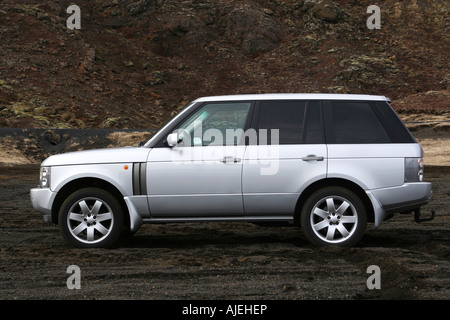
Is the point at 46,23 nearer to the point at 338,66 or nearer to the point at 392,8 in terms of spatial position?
the point at 338,66

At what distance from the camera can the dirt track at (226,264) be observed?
231 inches

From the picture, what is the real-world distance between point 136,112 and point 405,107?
52.3ft

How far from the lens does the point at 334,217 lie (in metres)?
7.69

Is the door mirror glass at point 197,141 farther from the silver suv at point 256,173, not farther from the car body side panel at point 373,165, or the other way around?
the car body side panel at point 373,165

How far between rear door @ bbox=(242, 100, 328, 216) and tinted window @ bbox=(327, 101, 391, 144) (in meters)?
0.23

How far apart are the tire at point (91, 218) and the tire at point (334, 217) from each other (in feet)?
7.52

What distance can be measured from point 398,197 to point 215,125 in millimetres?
2385

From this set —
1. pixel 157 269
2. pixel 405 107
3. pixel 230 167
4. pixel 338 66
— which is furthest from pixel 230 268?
pixel 338 66

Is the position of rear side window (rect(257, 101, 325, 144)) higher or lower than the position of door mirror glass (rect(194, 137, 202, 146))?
higher

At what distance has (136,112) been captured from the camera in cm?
3897

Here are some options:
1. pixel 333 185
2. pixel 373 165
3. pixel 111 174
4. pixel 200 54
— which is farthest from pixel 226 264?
pixel 200 54

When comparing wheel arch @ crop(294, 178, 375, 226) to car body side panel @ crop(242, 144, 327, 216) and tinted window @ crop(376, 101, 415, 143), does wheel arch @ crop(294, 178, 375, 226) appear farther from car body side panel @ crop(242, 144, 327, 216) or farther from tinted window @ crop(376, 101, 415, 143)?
tinted window @ crop(376, 101, 415, 143)

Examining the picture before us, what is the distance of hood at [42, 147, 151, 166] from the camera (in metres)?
7.76

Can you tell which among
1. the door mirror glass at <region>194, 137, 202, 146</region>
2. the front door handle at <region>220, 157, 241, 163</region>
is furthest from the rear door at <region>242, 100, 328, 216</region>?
the door mirror glass at <region>194, 137, 202, 146</region>
